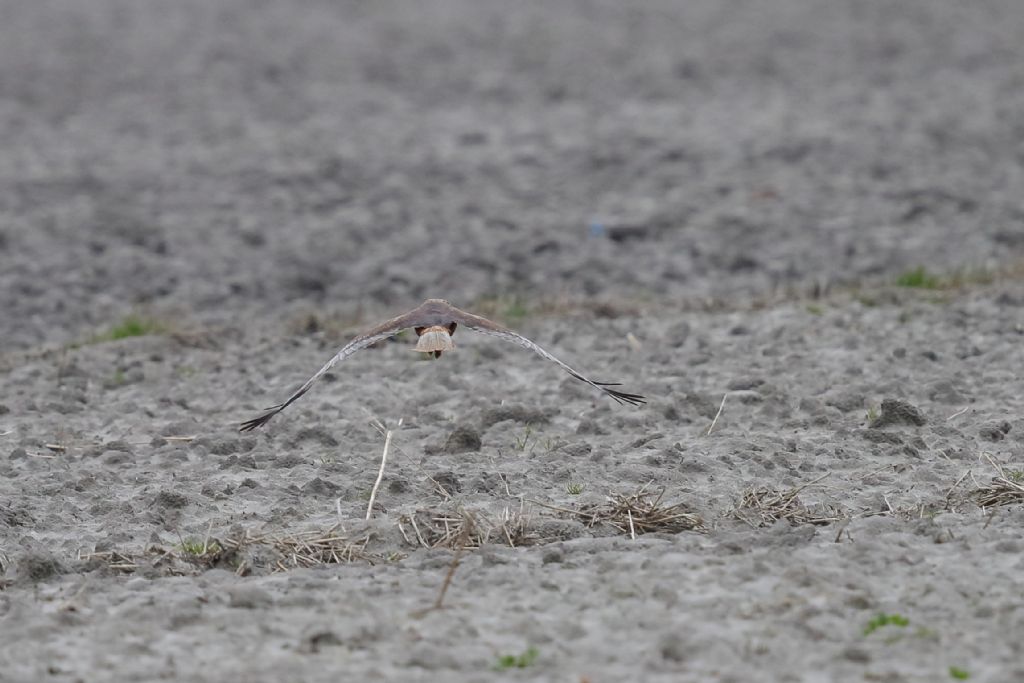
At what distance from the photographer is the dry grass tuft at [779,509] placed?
227 inches

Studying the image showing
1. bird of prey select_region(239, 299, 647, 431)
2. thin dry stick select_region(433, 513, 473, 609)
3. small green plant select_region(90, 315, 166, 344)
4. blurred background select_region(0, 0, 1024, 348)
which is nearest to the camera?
thin dry stick select_region(433, 513, 473, 609)

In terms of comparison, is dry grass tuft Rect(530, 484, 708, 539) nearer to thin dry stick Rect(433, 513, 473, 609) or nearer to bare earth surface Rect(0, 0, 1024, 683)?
bare earth surface Rect(0, 0, 1024, 683)

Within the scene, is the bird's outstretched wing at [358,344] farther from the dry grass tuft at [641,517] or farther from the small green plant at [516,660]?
the small green plant at [516,660]

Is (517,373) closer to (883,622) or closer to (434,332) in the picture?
(434,332)

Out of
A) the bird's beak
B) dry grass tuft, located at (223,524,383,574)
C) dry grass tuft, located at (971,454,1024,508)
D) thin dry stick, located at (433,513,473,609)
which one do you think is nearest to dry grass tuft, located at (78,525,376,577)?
dry grass tuft, located at (223,524,383,574)

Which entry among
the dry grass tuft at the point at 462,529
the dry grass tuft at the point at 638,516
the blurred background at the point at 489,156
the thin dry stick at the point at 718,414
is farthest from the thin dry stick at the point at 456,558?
the blurred background at the point at 489,156

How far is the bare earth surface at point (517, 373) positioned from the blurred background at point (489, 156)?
0.20 feet

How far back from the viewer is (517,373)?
8.13 meters

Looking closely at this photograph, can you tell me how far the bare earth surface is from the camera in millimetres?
4859

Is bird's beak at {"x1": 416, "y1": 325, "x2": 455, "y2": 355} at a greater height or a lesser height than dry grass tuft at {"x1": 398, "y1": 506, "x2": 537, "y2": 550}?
greater

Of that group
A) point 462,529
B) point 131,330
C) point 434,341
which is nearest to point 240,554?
point 462,529

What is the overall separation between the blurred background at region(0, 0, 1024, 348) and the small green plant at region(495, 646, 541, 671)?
195 inches

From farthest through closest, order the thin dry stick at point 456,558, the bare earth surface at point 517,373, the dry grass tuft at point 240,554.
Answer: the dry grass tuft at point 240,554 < the thin dry stick at point 456,558 < the bare earth surface at point 517,373

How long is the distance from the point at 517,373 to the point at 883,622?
364 cm
